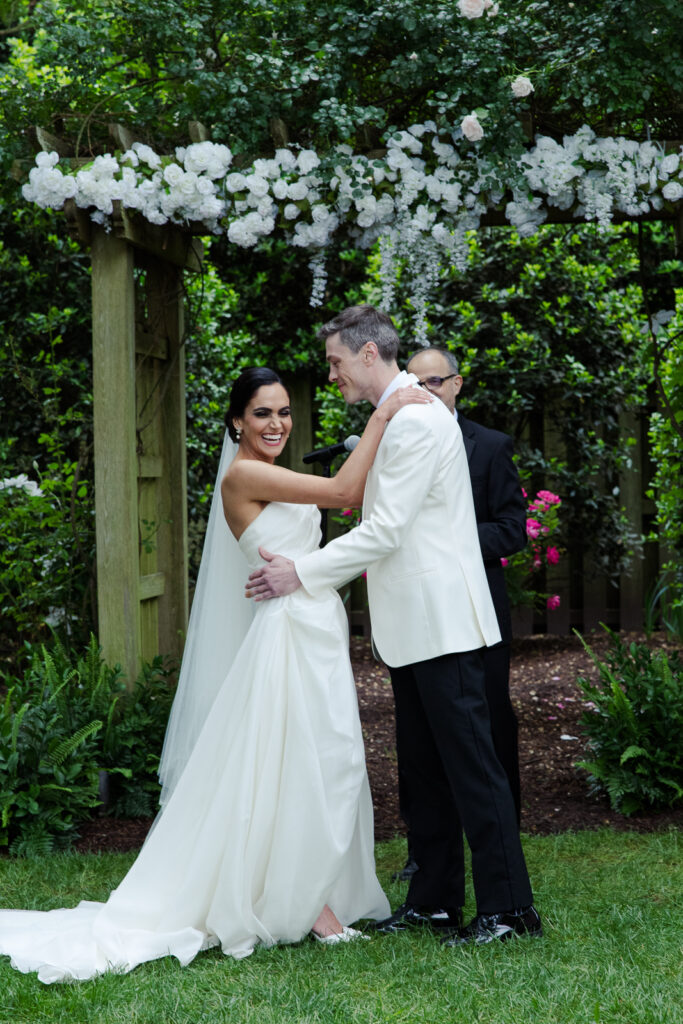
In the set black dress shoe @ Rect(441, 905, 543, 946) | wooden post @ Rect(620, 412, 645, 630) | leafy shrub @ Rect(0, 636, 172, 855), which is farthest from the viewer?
wooden post @ Rect(620, 412, 645, 630)

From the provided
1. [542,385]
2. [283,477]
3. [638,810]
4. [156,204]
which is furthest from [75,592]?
[542,385]

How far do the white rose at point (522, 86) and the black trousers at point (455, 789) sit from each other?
7.49 ft

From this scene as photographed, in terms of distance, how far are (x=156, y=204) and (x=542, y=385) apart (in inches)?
148

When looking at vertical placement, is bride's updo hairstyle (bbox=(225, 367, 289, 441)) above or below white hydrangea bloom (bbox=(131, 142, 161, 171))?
below

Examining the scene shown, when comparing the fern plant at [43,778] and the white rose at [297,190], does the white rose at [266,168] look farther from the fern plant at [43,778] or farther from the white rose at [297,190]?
the fern plant at [43,778]

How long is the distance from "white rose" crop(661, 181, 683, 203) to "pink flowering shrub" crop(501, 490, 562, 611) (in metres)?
2.87

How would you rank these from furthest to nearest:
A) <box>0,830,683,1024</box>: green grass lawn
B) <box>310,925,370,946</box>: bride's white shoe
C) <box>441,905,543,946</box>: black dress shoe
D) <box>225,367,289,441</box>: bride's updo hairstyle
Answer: <box>225,367,289,441</box>: bride's updo hairstyle < <box>310,925,370,946</box>: bride's white shoe < <box>441,905,543,946</box>: black dress shoe < <box>0,830,683,1024</box>: green grass lawn

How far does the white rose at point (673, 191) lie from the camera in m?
4.29

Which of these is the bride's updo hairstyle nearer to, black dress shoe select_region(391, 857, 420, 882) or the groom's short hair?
the groom's short hair

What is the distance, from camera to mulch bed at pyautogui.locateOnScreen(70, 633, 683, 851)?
4512 millimetres

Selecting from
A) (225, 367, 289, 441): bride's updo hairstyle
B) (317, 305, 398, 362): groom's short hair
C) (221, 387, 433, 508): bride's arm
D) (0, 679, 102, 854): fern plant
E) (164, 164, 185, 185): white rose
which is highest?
(164, 164, 185, 185): white rose

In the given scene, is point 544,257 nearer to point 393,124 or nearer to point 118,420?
point 393,124

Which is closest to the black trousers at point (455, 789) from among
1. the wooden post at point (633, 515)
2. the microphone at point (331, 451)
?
the microphone at point (331, 451)

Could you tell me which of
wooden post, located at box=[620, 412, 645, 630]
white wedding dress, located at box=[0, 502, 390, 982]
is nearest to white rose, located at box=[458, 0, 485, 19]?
white wedding dress, located at box=[0, 502, 390, 982]
